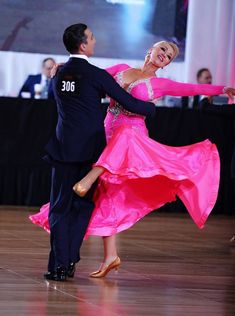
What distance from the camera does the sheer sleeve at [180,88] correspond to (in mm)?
5992

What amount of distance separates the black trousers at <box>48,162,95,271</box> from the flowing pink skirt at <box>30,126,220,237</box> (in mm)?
149

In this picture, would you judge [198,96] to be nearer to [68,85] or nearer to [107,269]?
[107,269]

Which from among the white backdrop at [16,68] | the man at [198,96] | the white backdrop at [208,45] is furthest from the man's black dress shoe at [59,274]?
the white backdrop at [208,45]

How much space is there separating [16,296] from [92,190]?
3.07 ft

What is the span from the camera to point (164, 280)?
6.07m

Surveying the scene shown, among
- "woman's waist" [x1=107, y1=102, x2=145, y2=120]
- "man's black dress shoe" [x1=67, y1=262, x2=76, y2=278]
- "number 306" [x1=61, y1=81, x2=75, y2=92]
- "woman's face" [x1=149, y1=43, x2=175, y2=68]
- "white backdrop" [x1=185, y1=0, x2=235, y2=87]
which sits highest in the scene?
"white backdrop" [x1=185, y1=0, x2=235, y2=87]

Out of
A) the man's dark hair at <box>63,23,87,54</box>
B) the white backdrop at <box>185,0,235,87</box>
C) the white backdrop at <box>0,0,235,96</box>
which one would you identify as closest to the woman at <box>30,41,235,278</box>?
the man's dark hair at <box>63,23,87,54</box>

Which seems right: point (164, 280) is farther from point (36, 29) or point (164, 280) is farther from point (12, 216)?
point (36, 29)

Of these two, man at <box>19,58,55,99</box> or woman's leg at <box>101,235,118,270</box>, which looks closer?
woman's leg at <box>101,235,118,270</box>

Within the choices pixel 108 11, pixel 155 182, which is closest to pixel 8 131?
pixel 108 11

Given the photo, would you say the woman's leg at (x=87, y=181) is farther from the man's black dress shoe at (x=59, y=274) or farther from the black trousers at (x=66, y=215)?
the man's black dress shoe at (x=59, y=274)

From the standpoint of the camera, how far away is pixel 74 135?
572 centimetres

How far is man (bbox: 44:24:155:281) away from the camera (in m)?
5.71

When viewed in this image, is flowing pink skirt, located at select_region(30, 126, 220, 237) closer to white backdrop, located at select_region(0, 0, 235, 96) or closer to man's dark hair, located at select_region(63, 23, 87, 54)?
man's dark hair, located at select_region(63, 23, 87, 54)
